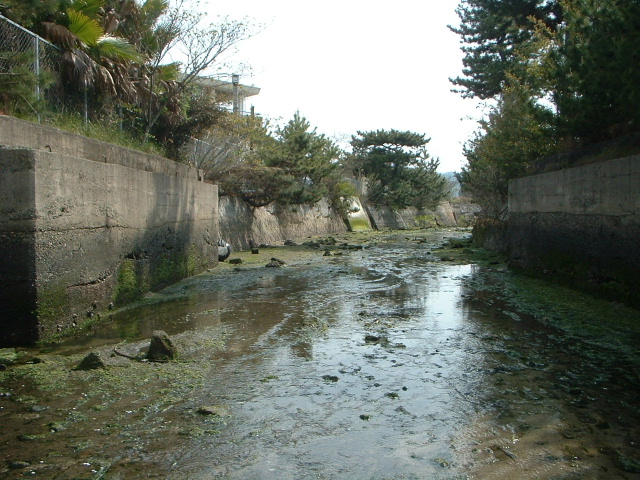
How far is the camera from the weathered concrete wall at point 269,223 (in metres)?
18.8

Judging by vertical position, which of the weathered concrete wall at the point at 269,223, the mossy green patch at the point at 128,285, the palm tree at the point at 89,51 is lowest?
the mossy green patch at the point at 128,285

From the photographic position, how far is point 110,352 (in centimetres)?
569

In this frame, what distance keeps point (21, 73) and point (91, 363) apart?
4241 mm

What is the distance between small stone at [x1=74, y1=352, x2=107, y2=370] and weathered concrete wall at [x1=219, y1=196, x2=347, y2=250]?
41.7 ft

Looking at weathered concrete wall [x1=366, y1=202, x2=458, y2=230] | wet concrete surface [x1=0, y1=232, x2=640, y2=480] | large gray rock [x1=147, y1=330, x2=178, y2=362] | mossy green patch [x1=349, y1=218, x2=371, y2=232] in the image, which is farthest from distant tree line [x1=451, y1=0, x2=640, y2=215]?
weathered concrete wall [x1=366, y1=202, x2=458, y2=230]

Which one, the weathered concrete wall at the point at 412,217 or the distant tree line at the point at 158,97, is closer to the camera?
the distant tree line at the point at 158,97

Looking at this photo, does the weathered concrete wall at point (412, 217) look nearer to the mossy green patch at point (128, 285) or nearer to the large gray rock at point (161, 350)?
the mossy green patch at point (128, 285)

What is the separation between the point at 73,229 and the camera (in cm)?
680

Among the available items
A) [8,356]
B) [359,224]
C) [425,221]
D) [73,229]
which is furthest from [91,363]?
[425,221]

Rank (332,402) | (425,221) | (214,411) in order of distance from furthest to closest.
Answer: (425,221) < (332,402) < (214,411)

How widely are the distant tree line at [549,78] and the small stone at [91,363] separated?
701 centimetres

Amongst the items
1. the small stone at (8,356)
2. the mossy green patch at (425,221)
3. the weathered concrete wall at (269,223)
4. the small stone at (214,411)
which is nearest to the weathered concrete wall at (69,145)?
the small stone at (8,356)

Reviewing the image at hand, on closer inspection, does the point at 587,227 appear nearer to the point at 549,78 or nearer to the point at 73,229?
the point at 549,78

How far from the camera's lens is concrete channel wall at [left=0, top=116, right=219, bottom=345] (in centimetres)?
589
